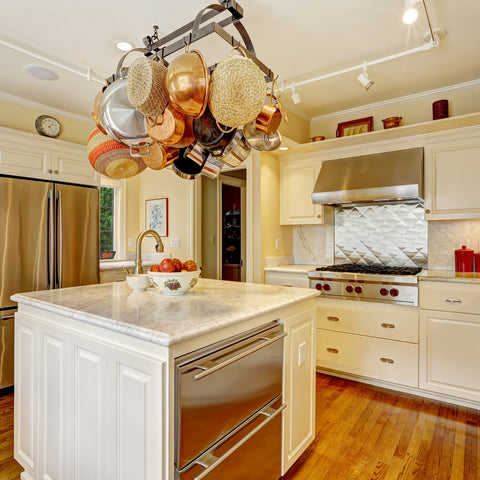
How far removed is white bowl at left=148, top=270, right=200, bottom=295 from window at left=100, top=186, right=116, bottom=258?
312 cm

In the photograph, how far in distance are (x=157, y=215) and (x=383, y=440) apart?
3626 millimetres

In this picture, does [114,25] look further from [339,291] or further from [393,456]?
[393,456]

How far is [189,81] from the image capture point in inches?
52.4

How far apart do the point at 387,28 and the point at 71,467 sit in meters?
3.00

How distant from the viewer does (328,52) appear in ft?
8.14

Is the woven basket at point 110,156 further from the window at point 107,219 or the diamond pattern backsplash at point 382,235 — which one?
the window at point 107,219

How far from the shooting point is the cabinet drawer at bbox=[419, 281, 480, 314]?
2.52 metres

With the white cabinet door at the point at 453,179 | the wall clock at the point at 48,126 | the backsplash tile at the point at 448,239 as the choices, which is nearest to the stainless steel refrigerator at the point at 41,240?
the wall clock at the point at 48,126

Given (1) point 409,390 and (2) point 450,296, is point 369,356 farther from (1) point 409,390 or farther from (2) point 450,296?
(2) point 450,296

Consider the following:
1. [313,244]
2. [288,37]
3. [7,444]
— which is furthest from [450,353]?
[7,444]

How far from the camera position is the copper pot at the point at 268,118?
1752 mm

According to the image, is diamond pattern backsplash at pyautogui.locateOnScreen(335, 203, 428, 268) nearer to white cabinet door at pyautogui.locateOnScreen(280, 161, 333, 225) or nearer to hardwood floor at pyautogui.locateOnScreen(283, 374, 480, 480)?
white cabinet door at pyautogui.locateOnScreen(280, 161, 333, 225)

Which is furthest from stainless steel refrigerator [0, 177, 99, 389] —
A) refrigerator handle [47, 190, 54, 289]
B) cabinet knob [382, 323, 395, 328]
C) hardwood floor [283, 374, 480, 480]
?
cabinet knob [382, 323, 395, 328]

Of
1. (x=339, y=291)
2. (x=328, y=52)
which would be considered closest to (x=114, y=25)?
(x=328, y=52)
